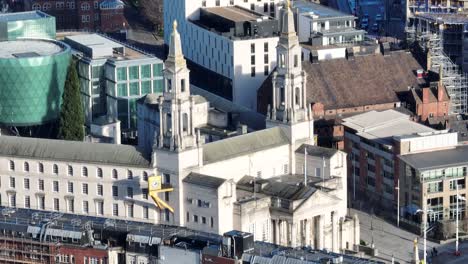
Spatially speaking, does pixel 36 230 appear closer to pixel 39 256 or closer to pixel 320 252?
pixel 39 256

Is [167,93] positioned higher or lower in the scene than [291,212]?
higher

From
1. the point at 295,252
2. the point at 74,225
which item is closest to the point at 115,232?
the point at 74,225

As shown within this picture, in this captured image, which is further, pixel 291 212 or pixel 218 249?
pixel 291 212

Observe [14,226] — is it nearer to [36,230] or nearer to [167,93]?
[36,230]

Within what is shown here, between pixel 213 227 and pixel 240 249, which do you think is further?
pixel 213 227

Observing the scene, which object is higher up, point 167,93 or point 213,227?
point 167,93

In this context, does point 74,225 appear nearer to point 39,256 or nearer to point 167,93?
point 39,256

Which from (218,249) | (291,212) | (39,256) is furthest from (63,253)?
(291,212)
